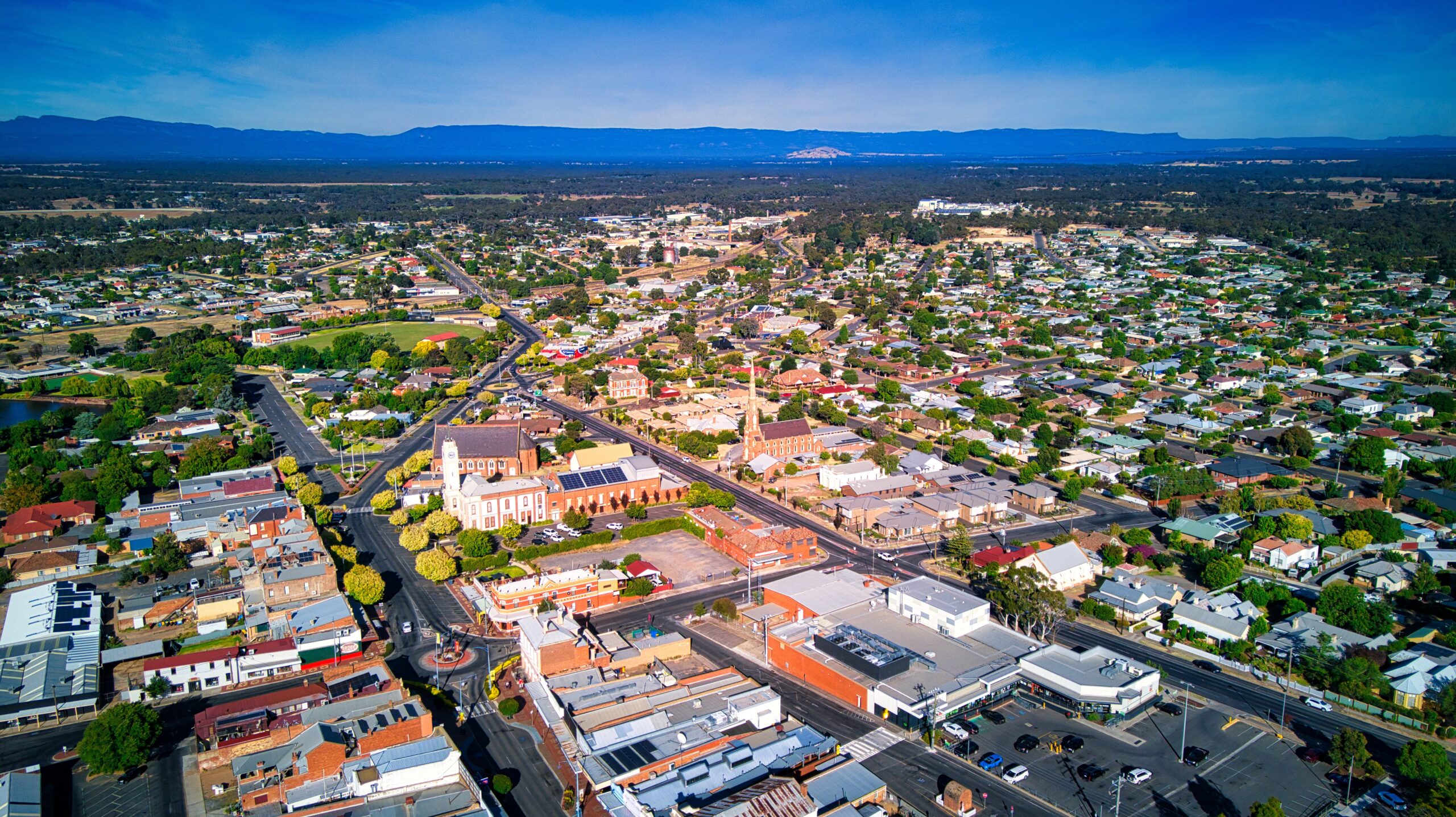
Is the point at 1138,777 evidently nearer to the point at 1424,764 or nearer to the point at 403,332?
the point at 1424,764

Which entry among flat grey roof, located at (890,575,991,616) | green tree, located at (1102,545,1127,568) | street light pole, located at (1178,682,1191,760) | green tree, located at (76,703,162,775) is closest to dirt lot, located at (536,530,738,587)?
flat grey roof, located at (890,575,991,616)

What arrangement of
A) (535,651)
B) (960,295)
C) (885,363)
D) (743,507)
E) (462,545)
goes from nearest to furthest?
(535,651), (462,545), (743,507), (885,363), (960,295)

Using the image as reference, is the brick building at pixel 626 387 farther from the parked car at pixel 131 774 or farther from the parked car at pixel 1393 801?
the parked car at pixel 1393 801

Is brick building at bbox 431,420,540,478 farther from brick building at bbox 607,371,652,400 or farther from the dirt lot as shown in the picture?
brick building at bbox 607,371,652,400

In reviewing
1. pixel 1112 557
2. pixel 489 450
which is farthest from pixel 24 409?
pixel 1112 557

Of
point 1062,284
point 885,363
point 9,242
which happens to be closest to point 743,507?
point 885,363

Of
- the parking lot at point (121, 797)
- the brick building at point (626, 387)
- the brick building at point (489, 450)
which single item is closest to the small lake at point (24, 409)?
the brick building at point (489, 450)

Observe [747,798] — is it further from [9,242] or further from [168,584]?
[9,242]
